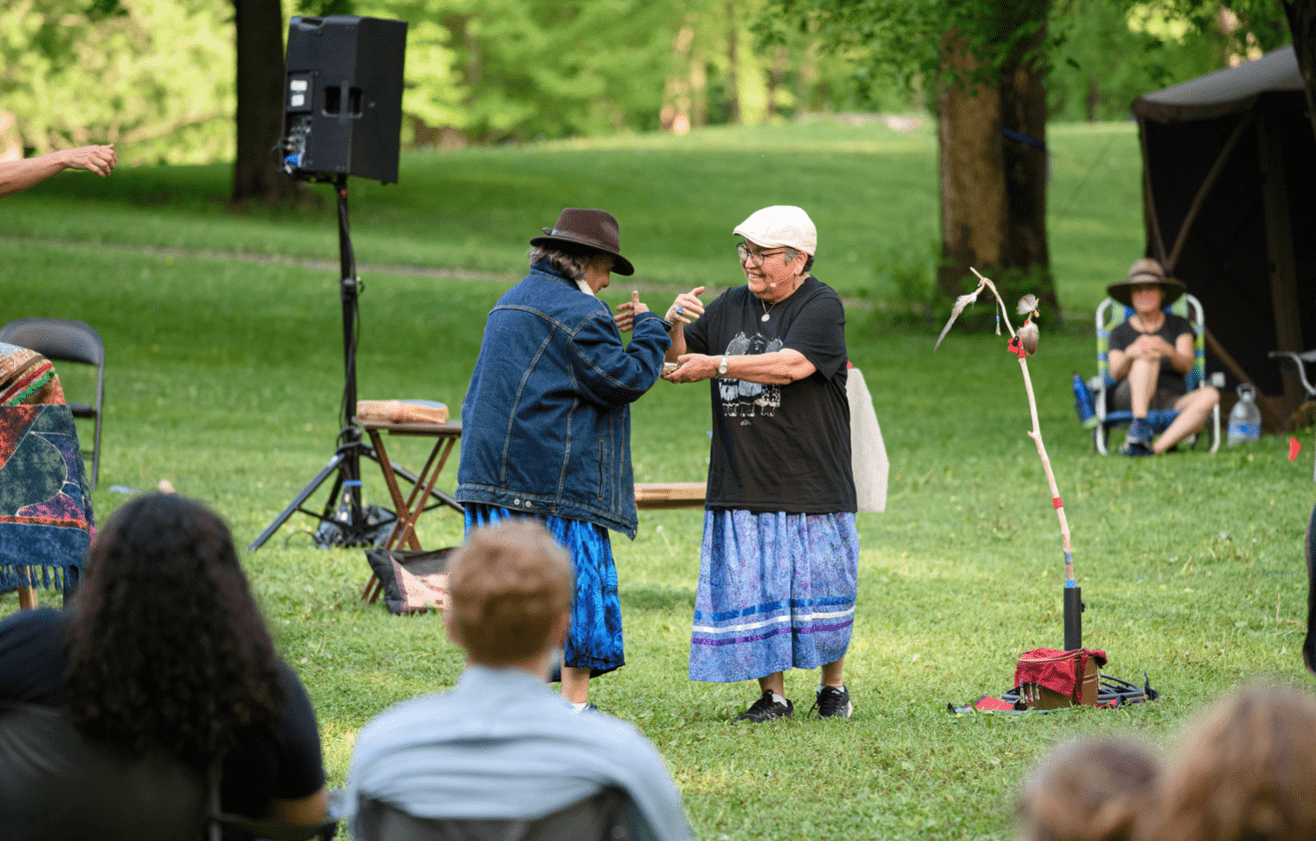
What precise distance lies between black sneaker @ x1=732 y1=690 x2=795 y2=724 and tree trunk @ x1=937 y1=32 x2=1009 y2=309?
47.0 feet

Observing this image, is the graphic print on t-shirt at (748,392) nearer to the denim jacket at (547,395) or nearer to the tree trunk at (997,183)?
the denim jacket at (547,395)

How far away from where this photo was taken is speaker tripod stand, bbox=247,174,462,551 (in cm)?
807

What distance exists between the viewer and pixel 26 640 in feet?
8.09

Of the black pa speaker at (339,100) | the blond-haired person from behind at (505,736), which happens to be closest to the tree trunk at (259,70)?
the black pa speaker at (339,100)

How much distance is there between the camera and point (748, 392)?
5168 mm

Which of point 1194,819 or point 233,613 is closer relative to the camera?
point 1194,819

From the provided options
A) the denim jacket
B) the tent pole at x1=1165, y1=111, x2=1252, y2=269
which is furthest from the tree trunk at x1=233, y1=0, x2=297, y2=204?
the denim jacket

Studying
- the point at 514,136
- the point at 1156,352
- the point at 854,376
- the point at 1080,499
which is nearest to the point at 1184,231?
the point at 1156,352

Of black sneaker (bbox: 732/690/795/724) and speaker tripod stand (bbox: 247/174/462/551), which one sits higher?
speaker tripod stand (bbox: 247/174/462/551)

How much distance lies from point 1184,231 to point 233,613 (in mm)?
12724

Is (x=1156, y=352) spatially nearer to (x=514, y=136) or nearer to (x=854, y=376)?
(x=854, y=376)

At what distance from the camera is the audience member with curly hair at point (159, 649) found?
2334mm

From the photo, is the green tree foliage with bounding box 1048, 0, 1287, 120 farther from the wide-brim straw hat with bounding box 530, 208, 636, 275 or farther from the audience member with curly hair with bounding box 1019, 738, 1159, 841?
the audience member with curly hair with bounding box 1019, 738, 1159, 841

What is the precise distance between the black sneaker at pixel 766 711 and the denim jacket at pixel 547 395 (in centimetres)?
96
